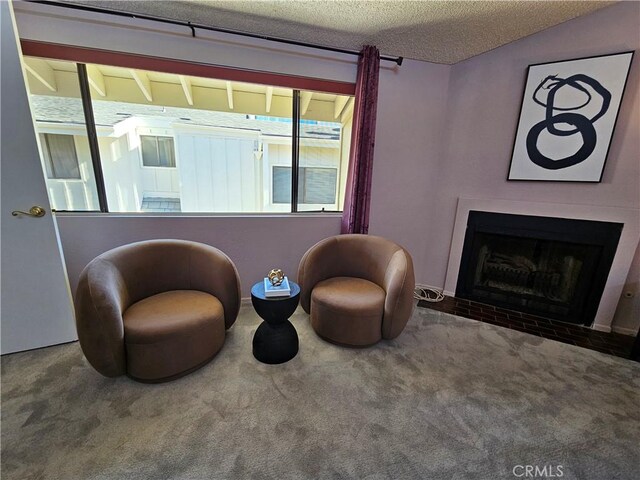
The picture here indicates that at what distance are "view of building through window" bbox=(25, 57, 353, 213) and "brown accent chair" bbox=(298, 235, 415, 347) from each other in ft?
2.67

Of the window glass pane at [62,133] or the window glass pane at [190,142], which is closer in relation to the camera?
the window glass pane at [62,133]

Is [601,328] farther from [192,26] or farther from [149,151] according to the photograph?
[149,151]

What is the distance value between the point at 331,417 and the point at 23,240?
2.24 meters

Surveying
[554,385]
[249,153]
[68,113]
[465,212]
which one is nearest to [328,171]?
[249,153]

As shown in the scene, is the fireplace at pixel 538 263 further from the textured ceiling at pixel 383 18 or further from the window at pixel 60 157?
the window at pixel 60 157

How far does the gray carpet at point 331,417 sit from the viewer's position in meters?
1.22

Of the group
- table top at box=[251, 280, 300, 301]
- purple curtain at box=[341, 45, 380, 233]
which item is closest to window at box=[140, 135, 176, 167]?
table top at box=[251, 280, 300, 301]

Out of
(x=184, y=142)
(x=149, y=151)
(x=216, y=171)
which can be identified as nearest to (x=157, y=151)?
(x=149, y=151)

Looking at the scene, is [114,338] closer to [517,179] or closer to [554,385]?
[554,385]

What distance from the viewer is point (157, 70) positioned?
218cm

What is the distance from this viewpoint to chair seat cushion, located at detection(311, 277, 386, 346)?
196cm

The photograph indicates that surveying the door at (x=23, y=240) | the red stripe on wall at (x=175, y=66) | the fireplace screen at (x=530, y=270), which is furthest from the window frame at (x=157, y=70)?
the fireplace screen at (x=530, y=270)

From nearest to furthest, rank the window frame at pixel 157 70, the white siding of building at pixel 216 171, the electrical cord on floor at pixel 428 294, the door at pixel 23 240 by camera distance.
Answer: the door at pixel 23 240 → the window frame at pixel 157 70 → the white siding of building at pixel 216 171 → the electrical cord on floor at pixel 428 294

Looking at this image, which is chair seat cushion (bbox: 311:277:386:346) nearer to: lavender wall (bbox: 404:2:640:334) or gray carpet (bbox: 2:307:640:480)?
gray carpet (bbox: 2:307:640:480)
